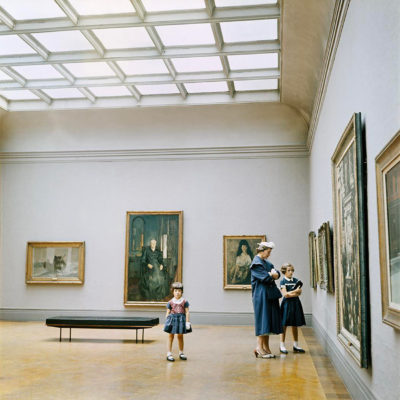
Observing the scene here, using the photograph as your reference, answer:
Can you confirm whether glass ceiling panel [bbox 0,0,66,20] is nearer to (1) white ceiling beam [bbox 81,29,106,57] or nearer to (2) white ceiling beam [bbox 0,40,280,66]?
(1) white ceiling beam [bbox 81,29,106,57]

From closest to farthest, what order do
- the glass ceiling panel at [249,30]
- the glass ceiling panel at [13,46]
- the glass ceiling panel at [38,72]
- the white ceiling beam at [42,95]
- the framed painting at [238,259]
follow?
1. the glass ceiling panel at [249,30]
2. the glass ceiling panel at [13,46]
3. the glass ceiling panel at [38,72]
4. the framed painting at [238,259]
5. the white ceiling beam at [42,95]

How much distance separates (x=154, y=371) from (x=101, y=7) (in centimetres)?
820

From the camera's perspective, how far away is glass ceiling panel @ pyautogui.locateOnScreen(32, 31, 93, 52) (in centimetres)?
1342

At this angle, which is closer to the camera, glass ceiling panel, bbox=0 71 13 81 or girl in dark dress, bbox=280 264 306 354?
girl in dark dress, bbox=280 264 306 354

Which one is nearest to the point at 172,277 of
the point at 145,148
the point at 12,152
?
the point at 145,148

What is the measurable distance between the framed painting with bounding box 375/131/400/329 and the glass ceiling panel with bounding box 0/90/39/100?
15.6m

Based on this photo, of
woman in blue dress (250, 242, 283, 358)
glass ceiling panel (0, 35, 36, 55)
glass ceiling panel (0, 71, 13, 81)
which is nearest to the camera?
woman in blue dress (250, 242, 283, 358)

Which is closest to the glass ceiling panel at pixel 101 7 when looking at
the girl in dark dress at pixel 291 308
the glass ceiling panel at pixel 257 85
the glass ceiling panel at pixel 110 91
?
the glass ceiling panel at pixel 110 91

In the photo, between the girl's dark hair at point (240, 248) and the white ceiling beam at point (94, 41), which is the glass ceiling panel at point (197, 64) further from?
the girl's dark hair at point (240, 248)

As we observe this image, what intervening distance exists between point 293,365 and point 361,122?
5.50 m

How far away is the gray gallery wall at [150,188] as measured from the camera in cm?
Answer: 1788

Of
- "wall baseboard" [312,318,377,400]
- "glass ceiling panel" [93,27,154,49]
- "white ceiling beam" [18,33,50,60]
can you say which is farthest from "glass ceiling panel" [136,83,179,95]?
"wall baseboard" [312,318,377,400]

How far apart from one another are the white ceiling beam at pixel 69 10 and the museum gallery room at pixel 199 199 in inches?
2.0

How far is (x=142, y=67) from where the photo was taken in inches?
617
